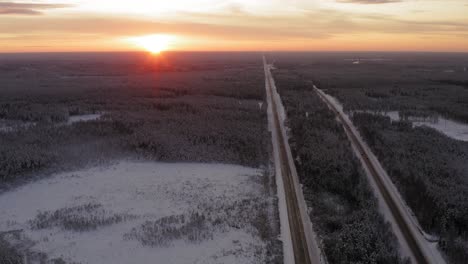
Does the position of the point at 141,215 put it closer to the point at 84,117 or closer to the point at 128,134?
the point at 128,134

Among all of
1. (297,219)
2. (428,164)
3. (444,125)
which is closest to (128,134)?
(297,219)

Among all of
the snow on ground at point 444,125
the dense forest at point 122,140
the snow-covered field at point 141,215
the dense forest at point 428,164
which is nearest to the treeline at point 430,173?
the dense forest at point 428,164

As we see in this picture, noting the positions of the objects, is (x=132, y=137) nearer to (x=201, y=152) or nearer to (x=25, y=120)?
(x=201, y=152)

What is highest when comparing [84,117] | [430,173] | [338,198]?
[84,117]

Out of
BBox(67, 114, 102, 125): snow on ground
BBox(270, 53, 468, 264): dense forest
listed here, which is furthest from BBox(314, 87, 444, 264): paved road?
BBox(67, 114, 102, 125): snow on ground

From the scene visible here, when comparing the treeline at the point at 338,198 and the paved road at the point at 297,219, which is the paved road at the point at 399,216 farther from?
the paved road at the point at 297,219
